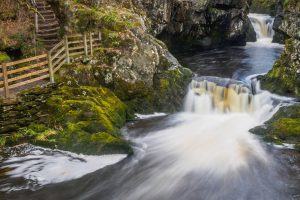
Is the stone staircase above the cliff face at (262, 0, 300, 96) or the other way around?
above

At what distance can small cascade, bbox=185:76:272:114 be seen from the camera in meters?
17.7

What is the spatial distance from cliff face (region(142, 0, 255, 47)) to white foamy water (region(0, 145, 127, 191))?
15315 millimetres

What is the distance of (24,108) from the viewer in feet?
43.0

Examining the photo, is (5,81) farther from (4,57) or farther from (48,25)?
(48,25)

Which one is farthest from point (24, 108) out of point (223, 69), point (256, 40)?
point (256, 40)

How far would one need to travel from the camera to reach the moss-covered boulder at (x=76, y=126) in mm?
12562

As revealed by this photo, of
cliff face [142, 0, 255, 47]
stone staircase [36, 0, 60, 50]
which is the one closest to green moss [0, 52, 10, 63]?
stone staircase [36, 0, 60, 50]

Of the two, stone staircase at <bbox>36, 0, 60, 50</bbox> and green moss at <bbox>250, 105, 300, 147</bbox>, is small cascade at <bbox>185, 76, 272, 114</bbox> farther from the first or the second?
stone staircase at <bbox>36, 0, 60, 50</bbox>

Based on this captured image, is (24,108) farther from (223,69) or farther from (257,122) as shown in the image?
(223,69)

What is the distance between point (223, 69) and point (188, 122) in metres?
8.23

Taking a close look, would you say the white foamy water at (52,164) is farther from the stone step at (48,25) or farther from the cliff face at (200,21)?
the cliff face at (200,21)

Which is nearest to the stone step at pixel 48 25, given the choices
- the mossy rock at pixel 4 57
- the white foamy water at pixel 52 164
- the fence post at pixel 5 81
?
the mossy rock at pixel 4 57

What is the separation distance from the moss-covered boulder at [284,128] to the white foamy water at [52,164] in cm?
580

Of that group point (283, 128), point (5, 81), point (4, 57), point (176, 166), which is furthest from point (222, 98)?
point (4, 57)
